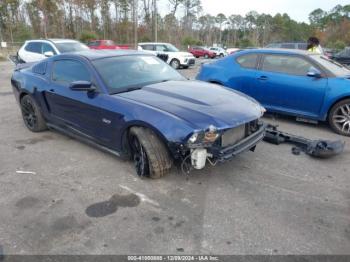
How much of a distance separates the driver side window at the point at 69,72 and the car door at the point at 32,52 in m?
7.71

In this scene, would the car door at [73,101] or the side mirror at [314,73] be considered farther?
the side mirror at [314,73]

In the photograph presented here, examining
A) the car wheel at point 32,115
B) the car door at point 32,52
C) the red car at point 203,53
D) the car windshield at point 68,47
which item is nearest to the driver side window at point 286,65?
the car wheel at point 32,115

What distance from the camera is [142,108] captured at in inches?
138

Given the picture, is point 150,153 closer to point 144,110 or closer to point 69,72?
point 144,110

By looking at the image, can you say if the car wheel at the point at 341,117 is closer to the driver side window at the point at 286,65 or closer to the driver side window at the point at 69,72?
the driver side window at the point at 286,65

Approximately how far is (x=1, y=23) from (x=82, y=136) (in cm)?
4579

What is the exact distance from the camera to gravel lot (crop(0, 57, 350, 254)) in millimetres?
2602

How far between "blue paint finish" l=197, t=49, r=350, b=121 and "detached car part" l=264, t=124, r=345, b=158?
3.33 ft

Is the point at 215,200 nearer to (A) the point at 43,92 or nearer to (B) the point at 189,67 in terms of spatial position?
(A) the point at 43,92

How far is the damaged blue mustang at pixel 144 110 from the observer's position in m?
3.27

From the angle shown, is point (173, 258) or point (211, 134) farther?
point (211, 134)

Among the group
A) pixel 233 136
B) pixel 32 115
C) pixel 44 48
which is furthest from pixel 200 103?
pixel 44 48

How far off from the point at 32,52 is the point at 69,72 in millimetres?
8810

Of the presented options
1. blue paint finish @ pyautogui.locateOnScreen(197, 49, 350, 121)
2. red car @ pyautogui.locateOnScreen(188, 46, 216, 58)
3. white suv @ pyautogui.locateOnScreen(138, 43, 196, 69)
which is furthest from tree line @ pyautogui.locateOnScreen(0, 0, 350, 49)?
blue paint finish @ pyautogui.locateOnScreen(197, 49, 350, 121)
